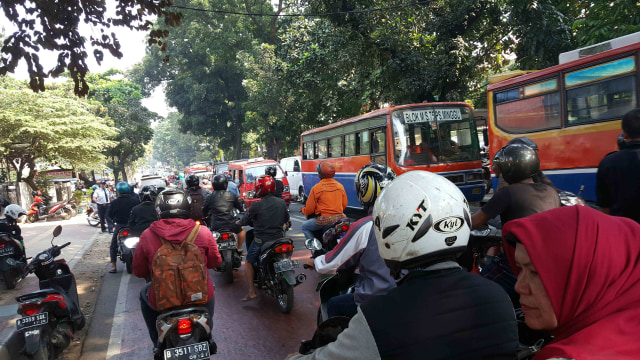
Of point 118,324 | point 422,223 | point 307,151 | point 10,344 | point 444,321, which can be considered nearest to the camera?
point 444,321

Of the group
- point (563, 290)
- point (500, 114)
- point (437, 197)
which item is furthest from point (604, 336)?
point (500, 114)

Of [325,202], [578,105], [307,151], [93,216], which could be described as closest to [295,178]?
[307,151]

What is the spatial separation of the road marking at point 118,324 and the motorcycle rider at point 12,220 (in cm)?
184

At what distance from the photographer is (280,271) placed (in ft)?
16.6

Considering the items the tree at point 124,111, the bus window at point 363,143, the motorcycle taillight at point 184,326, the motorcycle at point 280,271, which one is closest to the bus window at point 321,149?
the bus window at point 363,143

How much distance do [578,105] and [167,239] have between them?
7.34 meters

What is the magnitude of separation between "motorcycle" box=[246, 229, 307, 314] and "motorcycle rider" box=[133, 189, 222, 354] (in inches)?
60.6

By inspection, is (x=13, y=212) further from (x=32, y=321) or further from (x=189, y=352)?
(x=189, y=352)

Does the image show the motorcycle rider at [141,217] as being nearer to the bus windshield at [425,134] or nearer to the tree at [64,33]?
the tree at [64,33]

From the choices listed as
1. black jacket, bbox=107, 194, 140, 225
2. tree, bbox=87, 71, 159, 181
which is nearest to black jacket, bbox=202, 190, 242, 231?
black jacket, bbox=107, 194, 140, 225

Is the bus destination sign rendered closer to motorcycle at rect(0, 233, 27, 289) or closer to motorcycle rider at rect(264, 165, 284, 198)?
motorcycle rider at rect(264, 165, 284, 198)

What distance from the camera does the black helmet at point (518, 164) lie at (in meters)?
3.38

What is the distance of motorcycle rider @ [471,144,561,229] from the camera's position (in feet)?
10.6

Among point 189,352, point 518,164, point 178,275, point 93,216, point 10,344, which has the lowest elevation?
point 10,344
